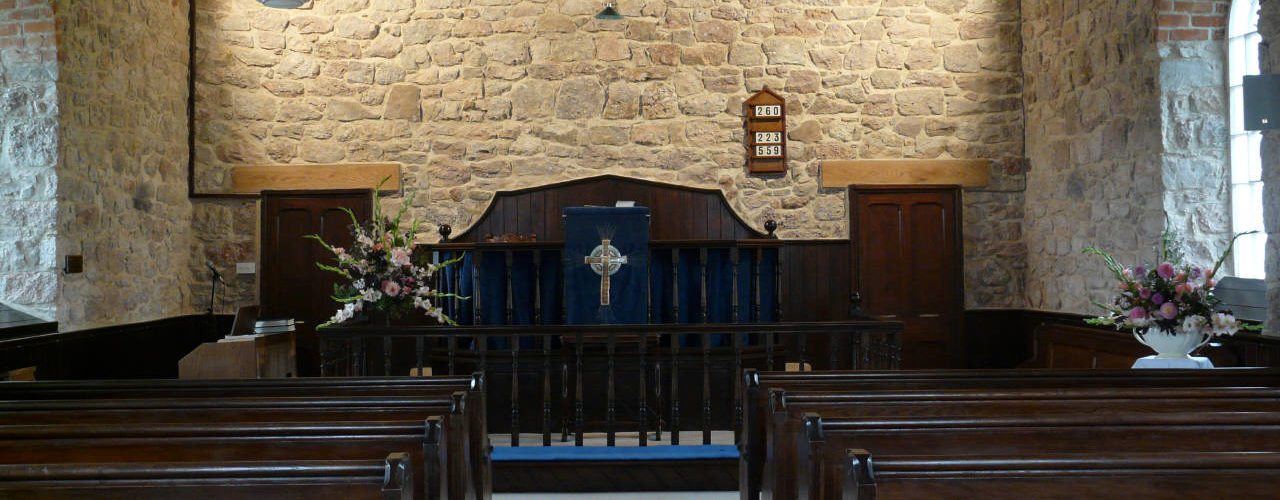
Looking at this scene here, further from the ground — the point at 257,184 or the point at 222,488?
the point at 257,184

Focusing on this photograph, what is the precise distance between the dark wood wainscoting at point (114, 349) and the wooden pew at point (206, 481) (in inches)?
177

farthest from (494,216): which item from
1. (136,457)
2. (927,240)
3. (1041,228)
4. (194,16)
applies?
(136,457)

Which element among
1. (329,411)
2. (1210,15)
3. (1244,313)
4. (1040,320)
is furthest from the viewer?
(1040,320)

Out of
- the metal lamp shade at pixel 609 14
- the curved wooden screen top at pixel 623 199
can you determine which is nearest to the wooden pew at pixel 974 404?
the metal lamp shade at pixel 609 14

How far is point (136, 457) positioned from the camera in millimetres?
2561

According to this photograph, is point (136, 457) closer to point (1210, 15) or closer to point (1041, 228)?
point (1210, 15)

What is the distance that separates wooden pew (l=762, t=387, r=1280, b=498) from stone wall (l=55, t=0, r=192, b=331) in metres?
5.43

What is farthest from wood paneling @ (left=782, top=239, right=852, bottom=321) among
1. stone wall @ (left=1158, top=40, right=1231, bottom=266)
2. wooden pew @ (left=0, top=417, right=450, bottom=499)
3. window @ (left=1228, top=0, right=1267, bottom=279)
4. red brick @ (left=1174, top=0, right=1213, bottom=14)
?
wooden pew @ (left=0, top=417, right=450, bottom=499)

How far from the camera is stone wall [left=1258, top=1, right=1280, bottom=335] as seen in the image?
475 centimetres

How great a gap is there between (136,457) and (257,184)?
22.4ft

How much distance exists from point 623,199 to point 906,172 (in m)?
2.49

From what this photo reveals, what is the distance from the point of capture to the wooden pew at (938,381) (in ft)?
12.3

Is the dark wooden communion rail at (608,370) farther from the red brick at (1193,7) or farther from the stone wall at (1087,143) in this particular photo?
the red brick at (1193,7)

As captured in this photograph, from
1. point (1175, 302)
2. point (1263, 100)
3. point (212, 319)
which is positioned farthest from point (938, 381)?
point (212, 319)
